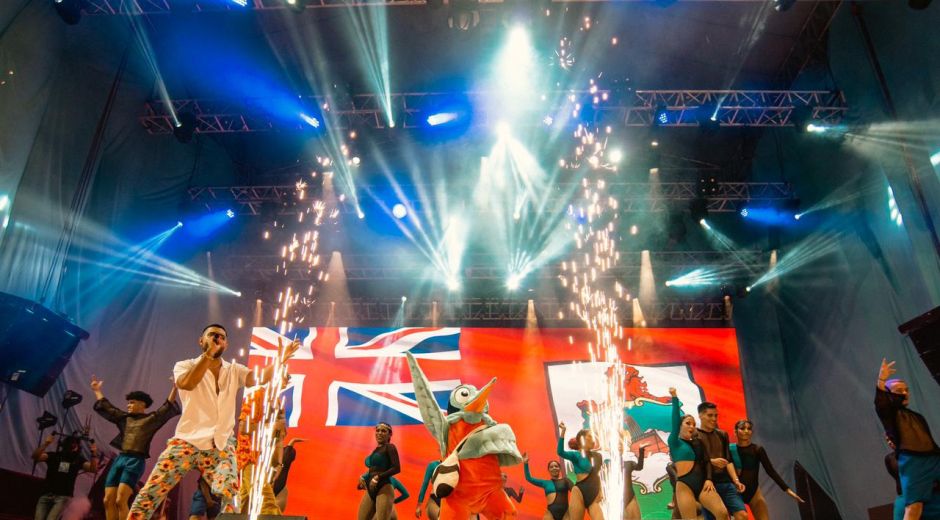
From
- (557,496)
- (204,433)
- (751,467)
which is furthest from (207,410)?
(751,467)

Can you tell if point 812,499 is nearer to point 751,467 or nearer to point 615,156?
point 751,467

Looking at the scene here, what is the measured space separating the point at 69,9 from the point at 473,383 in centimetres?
703

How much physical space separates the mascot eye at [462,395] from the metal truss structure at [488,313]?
19.6 feet

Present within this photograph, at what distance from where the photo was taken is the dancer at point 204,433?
3303 mm

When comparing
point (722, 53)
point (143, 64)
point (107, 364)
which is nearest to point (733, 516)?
point (722, 53)

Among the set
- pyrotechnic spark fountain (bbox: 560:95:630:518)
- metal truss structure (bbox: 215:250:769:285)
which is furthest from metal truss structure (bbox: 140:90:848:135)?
metal truss structure (bbox: 215:250:769:285)

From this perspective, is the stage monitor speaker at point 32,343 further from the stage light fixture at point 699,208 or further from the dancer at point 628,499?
the stage light fixture at point 699,208

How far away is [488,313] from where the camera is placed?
1030cm

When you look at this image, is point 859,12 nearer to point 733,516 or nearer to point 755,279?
point 755,279

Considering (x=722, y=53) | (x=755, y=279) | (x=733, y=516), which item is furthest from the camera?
(x=755, y=279)

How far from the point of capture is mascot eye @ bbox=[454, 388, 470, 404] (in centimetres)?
388

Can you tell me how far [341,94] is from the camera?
8609 mm

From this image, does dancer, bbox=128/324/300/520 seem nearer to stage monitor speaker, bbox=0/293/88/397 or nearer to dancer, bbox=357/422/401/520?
dancer, bbox=357/422/401/520

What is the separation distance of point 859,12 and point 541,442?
7145 mm
